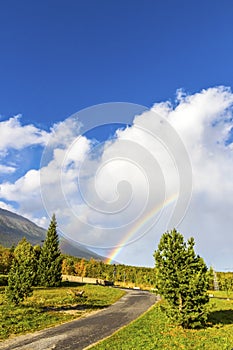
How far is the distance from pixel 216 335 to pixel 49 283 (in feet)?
142

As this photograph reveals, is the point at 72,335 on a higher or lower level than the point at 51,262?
lower

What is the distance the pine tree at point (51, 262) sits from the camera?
55.9 meters

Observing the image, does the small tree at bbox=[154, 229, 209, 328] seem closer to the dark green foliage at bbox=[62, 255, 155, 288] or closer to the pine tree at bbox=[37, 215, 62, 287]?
the pine tree at bbox=[37, 215, 62, 287]

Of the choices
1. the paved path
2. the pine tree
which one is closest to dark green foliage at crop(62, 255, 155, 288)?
the pine tree

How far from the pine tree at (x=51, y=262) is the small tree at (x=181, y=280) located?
4036 cm

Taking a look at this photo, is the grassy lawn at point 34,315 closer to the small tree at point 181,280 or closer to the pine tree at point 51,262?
the small tree at point 181,280

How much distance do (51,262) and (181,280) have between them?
42707mm

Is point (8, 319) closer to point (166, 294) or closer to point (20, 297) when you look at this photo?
point (20, 297)

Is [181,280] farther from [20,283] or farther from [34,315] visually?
[20,283]

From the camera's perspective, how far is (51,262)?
57.5m

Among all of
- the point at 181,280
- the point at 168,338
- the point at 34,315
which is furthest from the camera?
the point at 34,315

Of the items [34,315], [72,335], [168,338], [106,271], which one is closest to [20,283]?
[34,315]

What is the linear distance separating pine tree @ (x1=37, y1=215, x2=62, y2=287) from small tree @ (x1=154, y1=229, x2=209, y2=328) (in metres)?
40.4

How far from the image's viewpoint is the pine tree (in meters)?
55.9
